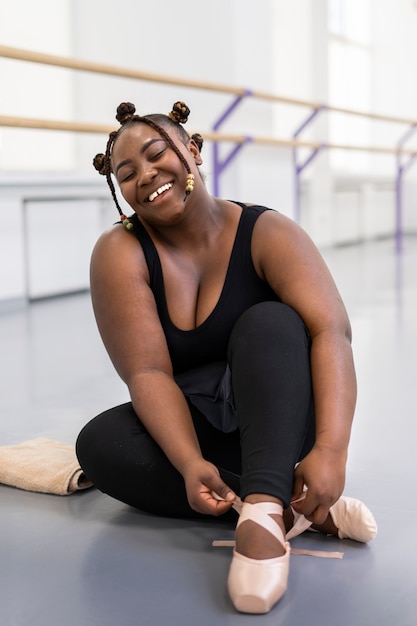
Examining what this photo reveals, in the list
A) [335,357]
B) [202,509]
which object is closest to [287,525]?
[202,509]

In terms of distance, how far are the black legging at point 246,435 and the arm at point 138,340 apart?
6 cm

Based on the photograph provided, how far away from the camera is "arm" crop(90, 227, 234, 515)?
4.04ft

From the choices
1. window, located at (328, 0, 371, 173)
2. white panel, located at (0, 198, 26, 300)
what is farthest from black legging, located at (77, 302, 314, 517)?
window, located at (328, 0, 371, 173)

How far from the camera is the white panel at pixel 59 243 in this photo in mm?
3811

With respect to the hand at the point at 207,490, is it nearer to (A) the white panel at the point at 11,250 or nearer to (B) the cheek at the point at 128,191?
(B) the cheek at the point at 128,191

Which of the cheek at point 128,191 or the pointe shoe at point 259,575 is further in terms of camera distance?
the cheek at point 128,191

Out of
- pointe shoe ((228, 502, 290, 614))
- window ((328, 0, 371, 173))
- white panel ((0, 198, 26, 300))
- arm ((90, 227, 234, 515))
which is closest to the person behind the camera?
pointe shoe ((228, 502, 290, 614))

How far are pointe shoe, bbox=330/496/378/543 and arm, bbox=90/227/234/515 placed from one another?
0.21m

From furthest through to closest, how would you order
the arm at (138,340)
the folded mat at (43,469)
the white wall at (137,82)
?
the white wall at (137,82)
the folded mat at (43,469)
the arm at (138,340)

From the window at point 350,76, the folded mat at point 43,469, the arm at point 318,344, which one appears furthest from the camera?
the window at point 350,76

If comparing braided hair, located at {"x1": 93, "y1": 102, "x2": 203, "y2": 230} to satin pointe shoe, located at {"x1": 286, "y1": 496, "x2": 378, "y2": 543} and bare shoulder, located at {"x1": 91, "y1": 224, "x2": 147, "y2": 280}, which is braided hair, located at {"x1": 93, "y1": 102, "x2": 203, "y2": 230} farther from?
satin pointe shoe, located at {"x1": 286, "y1": 496, "x2": 378, "y2": 543}

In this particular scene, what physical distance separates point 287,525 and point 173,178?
1.63 feet

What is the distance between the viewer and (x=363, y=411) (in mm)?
1919

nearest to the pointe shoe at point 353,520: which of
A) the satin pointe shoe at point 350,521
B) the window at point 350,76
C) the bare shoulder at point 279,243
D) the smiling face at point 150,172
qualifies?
the satin pointe shoe at point 350,521
